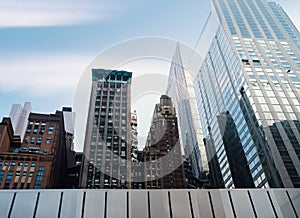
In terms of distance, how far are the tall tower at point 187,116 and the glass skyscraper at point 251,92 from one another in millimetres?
19444

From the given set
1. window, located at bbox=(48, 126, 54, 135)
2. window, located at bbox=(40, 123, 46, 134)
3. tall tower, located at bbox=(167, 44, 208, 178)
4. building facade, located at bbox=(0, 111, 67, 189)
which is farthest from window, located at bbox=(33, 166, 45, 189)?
tall tower, located at bbox=(167, 44, 208, 178)

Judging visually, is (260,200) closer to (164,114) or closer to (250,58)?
(250,58)

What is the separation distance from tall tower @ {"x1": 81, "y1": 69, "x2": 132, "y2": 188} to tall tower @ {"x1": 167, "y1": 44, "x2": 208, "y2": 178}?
25.3 meters

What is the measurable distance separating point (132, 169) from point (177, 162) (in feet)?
52.6

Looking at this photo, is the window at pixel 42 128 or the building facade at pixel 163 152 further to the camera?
the building facade at pixel 163 152

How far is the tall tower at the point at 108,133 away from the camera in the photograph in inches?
3216

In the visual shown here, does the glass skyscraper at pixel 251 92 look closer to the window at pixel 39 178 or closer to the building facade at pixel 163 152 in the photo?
the building facade at pixel 163 152

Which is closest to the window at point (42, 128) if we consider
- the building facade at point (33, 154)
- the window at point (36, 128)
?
the building facade at point (33, 154)

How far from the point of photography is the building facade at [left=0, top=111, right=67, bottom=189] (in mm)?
62938

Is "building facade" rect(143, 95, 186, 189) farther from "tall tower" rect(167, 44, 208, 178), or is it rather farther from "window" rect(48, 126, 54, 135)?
"window" rect(48, 126, 54, 135)

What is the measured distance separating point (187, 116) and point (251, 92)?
61.6m

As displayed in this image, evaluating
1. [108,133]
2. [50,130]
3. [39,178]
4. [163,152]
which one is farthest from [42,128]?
[163,152]

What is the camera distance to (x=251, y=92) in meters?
61.2

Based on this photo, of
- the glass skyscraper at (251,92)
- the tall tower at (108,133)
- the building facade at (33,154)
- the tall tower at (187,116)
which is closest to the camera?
the glass skyscraper at (251,92)
